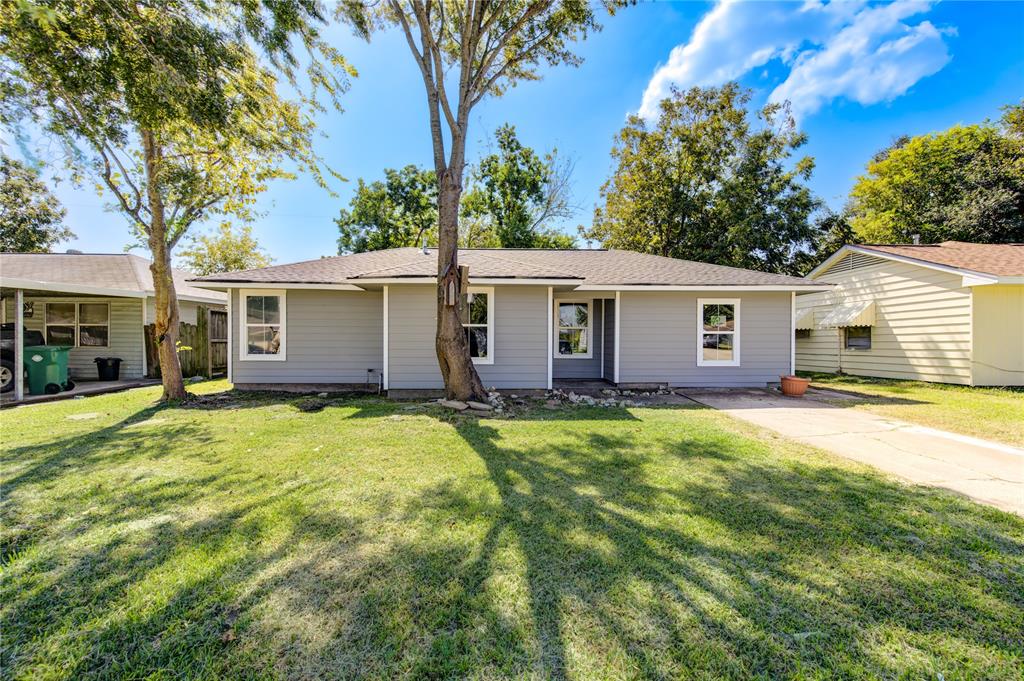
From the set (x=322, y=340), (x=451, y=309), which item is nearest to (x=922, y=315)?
(x=451, y=309)

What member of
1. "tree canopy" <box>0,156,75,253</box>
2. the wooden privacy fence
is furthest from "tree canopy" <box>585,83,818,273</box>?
"tree canopy" <box>0,156,75,253</box>

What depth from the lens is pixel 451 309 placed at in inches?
277

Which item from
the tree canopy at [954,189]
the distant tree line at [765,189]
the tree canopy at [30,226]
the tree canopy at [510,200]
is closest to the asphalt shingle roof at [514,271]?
the distant tree line at [765,189]

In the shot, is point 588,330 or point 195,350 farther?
point 195,350

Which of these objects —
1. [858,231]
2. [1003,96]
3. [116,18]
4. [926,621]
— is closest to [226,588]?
[926,621]

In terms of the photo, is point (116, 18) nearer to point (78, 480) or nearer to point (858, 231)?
point (78, 480)

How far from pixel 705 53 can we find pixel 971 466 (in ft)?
46.1

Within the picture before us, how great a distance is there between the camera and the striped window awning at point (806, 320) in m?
13.6

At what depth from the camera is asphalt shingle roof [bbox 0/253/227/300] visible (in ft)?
37.4

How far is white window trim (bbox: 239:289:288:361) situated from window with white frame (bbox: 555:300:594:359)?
6598mm

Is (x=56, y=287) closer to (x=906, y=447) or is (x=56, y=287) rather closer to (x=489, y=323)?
(x=489, y=323)

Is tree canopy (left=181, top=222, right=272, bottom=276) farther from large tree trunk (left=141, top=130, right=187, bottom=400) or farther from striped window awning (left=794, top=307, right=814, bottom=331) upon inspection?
striped window awning (left=794, top=307, right=814, bottom=331)

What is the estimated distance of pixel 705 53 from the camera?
13047 mm

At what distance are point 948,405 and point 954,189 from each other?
61.3ft
